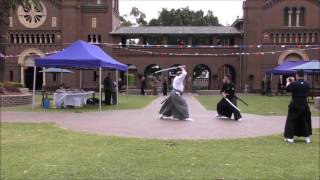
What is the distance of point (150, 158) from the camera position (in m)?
8.90

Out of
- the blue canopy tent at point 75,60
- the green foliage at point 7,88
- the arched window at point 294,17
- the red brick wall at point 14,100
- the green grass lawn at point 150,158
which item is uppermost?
the arched window at point 294,17

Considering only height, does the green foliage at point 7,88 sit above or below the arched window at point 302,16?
below

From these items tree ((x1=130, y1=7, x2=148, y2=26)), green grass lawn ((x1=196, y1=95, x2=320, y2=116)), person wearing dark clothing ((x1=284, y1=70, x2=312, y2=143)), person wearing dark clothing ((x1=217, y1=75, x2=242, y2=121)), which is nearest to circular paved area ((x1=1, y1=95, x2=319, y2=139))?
person wearing dark clothing ((x1=217, y1=75, x2=242, y2=121))

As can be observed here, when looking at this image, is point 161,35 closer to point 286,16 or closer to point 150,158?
point 286,16

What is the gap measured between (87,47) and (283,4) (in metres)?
34.2

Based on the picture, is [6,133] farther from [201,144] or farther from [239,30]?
[239,30]

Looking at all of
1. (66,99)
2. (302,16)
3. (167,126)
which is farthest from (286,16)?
(167,126)

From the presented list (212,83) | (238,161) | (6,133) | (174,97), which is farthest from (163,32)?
(238,161)

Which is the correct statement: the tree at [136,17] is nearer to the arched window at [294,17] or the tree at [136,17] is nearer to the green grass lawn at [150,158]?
the arched window at [294,17]

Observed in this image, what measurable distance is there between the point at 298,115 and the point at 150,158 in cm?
421

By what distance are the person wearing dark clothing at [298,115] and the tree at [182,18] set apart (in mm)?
66416

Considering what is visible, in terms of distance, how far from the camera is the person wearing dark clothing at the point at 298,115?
11508mm

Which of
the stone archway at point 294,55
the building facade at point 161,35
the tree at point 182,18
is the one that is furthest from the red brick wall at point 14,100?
the tree at point 182,18

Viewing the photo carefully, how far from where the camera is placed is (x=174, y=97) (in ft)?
55.3
